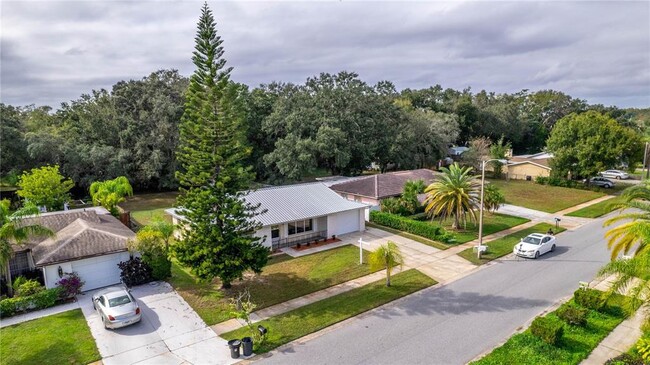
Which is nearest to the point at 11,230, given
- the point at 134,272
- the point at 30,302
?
the point at 30,302

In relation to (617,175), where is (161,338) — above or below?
below

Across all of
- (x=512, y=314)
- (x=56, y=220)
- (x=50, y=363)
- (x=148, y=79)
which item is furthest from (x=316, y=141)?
(x=50, y=363)

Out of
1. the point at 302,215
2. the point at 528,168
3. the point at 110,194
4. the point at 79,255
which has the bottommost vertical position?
the point at 528,168

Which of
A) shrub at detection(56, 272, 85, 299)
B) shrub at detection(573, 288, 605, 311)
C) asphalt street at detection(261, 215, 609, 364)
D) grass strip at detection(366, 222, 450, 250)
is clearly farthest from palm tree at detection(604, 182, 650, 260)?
shrub at detection(56, 272, 85, 299)

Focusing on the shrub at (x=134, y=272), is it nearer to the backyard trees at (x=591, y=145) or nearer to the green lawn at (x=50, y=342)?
the green lawn at (x=50, y=342)

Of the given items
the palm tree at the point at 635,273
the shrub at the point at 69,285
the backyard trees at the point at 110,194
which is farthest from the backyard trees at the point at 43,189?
the palm tree at the point at 635,273

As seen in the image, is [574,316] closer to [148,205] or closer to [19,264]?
[19,264]
